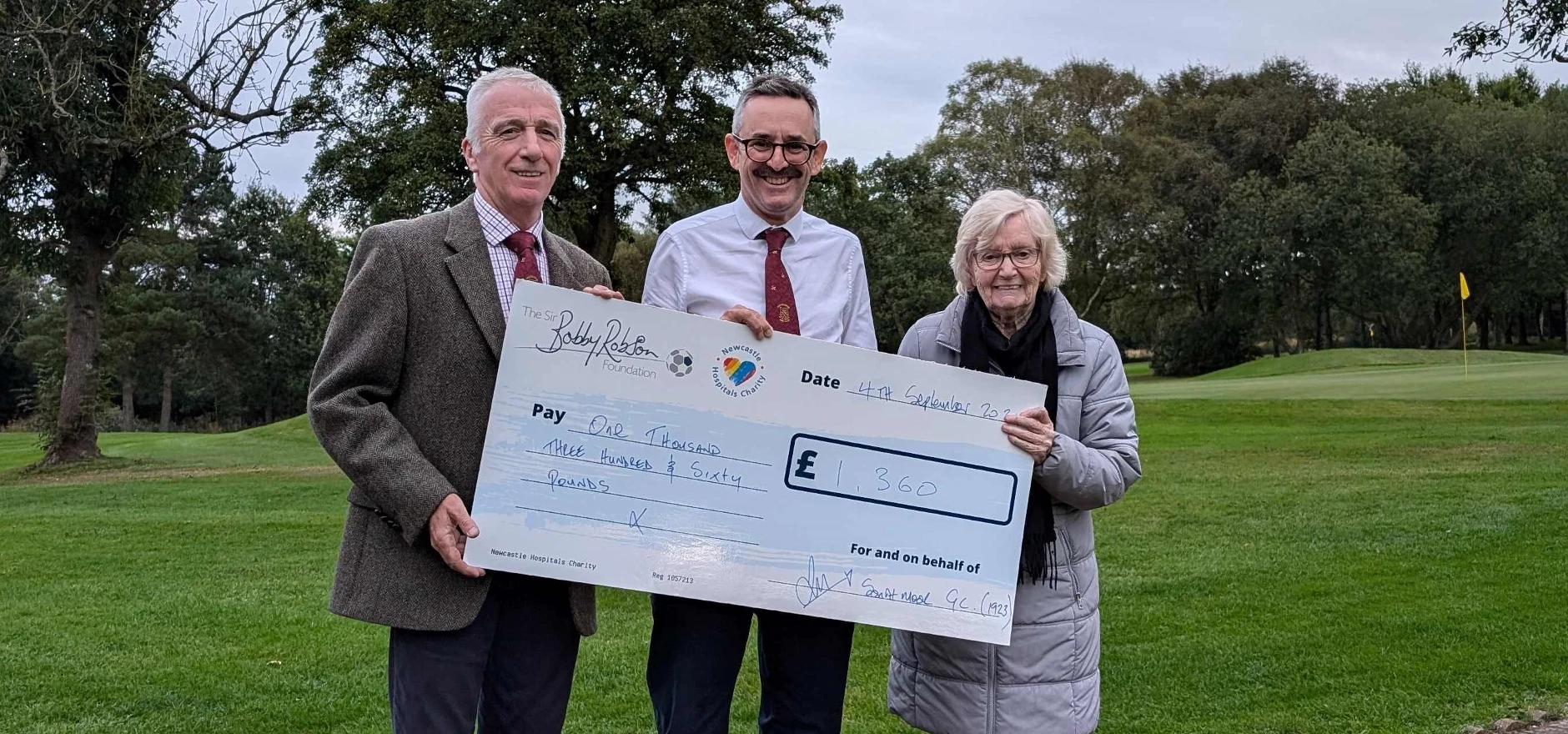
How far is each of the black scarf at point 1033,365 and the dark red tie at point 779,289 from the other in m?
0.47

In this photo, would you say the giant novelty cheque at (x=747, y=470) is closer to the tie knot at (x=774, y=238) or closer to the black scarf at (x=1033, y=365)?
the black scarf at (x=1033, y=365)

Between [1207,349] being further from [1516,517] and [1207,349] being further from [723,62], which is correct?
[1516,517]

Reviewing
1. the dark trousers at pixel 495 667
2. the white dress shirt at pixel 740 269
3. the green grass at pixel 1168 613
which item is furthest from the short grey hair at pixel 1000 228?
the green grass at pixel 1168 613

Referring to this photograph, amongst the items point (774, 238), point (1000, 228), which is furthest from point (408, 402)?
point (1000, 228)

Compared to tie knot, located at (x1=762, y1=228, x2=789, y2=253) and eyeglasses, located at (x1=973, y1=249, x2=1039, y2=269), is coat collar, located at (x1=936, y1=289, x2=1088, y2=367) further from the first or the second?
tie knot, located at (x1=762, y1=228, x2=789, y2=253)

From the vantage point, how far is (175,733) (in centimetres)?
533

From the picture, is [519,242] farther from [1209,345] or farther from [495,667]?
[1209,345]

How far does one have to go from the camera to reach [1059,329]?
10.0ft

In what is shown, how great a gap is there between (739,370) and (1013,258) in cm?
A: 77

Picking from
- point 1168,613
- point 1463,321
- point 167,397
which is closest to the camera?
point 1168,613

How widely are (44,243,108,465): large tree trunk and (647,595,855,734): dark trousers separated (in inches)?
921

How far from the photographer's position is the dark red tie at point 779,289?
9.96ft

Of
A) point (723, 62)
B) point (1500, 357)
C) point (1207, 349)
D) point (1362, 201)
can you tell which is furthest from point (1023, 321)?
point (1207, 349)

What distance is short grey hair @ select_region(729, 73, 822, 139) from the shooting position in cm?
302
